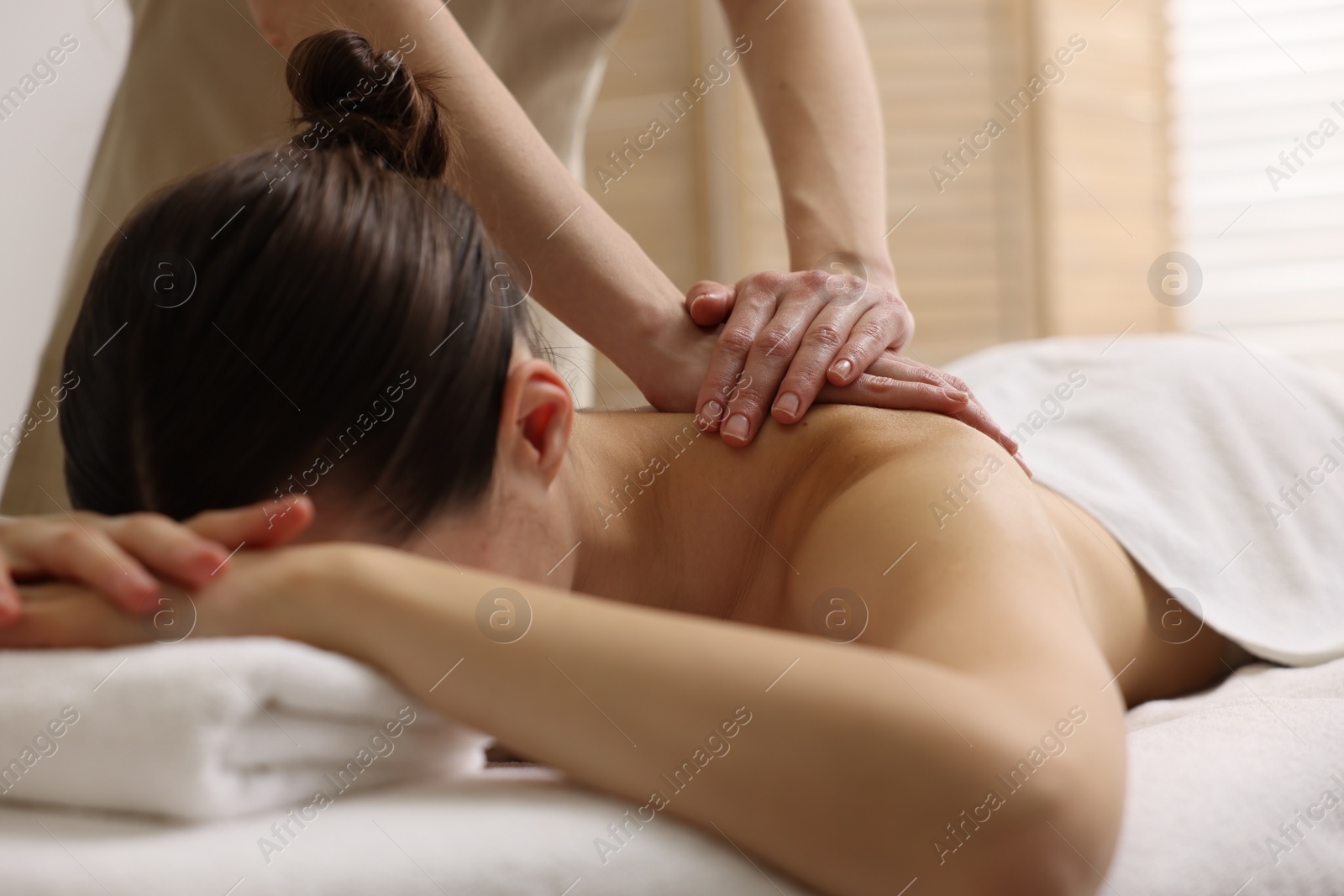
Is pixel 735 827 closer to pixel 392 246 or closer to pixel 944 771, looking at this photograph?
pixel 944 771

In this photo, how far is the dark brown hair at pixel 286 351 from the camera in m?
0.67

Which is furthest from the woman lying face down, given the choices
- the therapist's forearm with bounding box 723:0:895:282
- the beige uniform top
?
the beige uniform top

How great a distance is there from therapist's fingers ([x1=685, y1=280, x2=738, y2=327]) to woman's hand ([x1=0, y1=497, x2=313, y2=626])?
45 cm

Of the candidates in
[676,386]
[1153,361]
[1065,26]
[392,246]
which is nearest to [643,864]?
[392,246]

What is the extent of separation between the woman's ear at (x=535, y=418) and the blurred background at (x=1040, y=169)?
5.30 ft

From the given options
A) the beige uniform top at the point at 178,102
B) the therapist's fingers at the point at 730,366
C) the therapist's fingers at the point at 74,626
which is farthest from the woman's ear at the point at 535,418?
the beige uniform top at the point at 178,102

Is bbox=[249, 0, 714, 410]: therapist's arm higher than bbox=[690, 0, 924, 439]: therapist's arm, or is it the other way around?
bbox=[249, 0, 714, 410]: therapist's arm

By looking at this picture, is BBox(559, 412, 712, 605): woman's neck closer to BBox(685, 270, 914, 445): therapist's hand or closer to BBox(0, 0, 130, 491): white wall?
BBox(685, 270, 914, 445): therapist's hand

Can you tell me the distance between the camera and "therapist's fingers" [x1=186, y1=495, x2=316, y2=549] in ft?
1.95

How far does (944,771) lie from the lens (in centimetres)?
51

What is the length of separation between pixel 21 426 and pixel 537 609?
3.42ft

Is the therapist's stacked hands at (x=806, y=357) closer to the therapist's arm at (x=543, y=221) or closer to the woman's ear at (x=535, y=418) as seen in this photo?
the therapist's arm at (x=543, y=221)

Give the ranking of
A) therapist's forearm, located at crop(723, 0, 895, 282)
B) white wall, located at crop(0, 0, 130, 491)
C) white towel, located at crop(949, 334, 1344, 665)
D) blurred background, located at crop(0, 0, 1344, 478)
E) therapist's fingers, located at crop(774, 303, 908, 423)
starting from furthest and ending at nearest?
1. blurred background, located at crop(0, 0, 1344, 478)
2. white wall, located at crop(0, 0, 130, 491)
3. therapist's forearm, located at crop(723, 0, 895, 282)
4. white towel, located at crop(949, 334, 1344, 665)
5. therapist's fingers, located at crop(774, 303, 908, 423)

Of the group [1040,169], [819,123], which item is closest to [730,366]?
[819,123]
